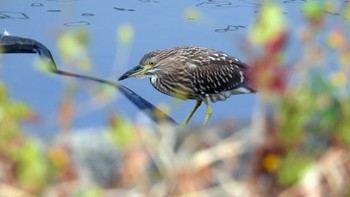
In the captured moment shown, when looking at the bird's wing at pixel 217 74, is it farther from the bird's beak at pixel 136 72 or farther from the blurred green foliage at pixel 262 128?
the blurred green foliage at pixel 262 128

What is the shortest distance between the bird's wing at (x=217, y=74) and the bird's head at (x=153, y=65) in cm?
19

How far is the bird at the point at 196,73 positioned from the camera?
6.22m

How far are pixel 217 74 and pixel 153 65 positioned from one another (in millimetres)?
416

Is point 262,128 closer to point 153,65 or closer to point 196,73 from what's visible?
point 153,65

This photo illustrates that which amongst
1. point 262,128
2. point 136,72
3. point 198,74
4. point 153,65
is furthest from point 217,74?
point 262,128

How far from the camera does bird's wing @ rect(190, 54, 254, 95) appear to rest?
245 inches

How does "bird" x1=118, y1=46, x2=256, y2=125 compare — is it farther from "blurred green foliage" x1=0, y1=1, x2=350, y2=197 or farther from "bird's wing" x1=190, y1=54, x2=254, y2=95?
"blurred green foliage" x1=0, y1=1, x2=350, y2=197

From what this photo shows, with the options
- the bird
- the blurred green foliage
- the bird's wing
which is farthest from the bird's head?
the blurred green foliage

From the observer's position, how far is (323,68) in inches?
63.2

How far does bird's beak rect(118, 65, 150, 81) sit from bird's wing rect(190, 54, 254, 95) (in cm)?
41

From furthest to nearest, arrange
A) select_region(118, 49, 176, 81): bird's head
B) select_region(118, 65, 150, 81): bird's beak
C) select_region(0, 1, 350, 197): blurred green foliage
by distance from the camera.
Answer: select_region(118, 49, 176, 81): bird's head
select_region(118, 65, 150, 81): bird's beak
select_region(0, 1, 350, 197): blurred green foliage

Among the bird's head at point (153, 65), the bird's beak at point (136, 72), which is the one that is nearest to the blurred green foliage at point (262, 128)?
the bird's beak at point (136, 72)

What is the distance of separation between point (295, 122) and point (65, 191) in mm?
357

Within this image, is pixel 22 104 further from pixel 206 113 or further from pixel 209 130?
pixel 206 113
